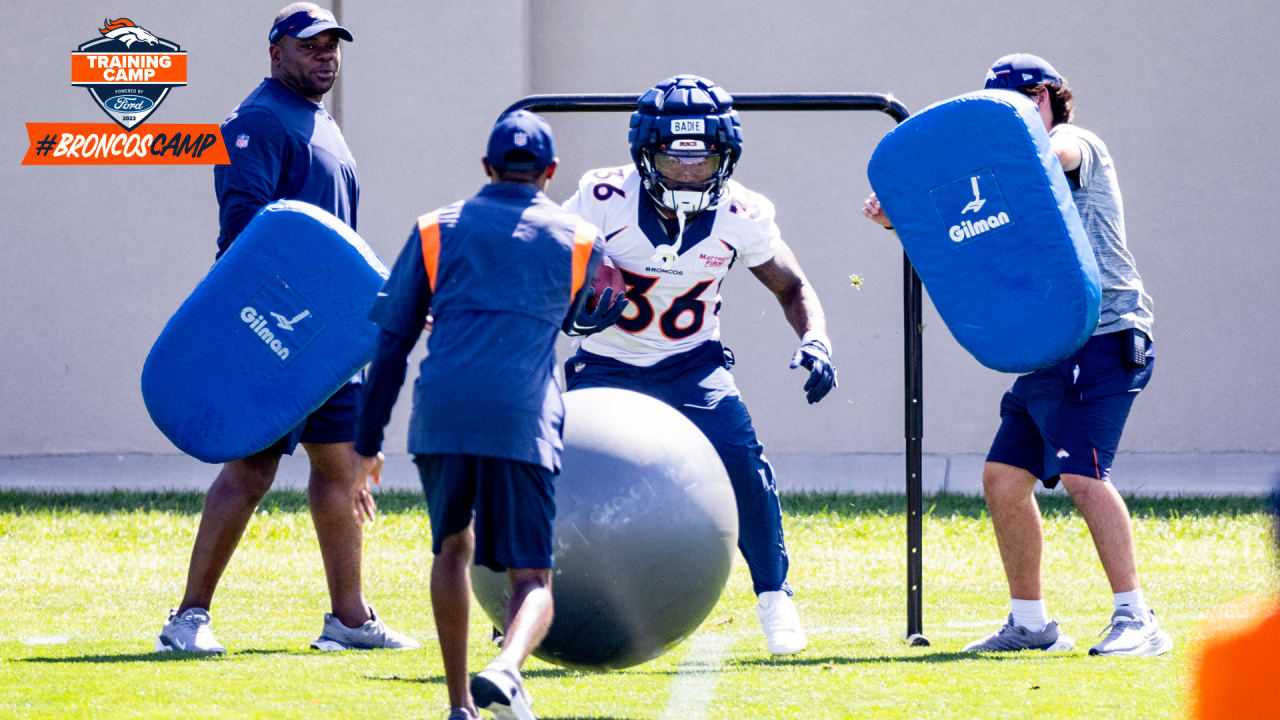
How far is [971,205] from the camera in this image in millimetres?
5074

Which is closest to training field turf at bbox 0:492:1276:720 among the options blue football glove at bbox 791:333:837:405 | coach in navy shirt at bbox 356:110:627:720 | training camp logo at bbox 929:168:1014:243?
coach in navy shirt at bbox 356:110:627:720

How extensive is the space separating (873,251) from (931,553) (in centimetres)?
357

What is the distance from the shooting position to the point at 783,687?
15.3ft

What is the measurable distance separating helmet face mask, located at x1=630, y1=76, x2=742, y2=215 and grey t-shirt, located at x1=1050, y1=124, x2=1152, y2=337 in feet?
3.85

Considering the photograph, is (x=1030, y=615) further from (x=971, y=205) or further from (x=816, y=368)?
(x=971, y=205)

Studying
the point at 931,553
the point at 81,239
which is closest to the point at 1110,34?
the point at 931,553

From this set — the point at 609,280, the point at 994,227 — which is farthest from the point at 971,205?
the point at 609,280

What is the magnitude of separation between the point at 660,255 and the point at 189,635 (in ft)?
6.49

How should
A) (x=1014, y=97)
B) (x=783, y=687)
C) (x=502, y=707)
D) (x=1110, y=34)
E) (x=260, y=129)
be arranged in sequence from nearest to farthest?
(x=502, y=707)
(x=783, y=687)
(x=1014, y=97)
(x=260, y=129)
(x=1110, y=34)

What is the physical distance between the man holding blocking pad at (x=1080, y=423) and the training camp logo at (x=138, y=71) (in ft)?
24.3

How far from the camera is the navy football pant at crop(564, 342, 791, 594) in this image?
5215 millimetres

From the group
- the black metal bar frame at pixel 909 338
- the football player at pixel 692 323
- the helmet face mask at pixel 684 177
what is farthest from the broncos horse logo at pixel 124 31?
the helmet face mask at pixel 684 177

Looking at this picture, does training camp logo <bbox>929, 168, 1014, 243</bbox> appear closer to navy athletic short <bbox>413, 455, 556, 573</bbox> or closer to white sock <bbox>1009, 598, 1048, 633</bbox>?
white sock <bbox>1009, 598, 1048, 633</bbox>

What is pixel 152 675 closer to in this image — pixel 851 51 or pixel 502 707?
pixel 502 707
